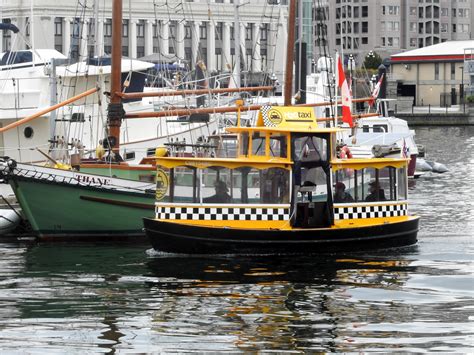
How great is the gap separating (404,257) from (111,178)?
9.17 metres

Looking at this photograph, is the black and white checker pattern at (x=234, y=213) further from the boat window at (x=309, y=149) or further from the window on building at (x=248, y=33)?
the window on building at (x=248, y=33)

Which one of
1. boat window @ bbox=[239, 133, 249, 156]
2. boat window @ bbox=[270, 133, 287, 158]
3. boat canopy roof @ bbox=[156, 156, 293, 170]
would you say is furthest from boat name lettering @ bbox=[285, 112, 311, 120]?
boat canopy roof @ bbox=[156, 156, 293, 170]

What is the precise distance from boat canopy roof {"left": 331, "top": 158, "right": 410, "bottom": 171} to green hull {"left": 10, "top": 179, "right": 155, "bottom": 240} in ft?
20.7

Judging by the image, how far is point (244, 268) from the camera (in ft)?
121

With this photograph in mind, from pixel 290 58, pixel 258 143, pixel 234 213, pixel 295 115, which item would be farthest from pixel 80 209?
pixel 290 58

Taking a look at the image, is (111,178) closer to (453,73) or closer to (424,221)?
(424,221)

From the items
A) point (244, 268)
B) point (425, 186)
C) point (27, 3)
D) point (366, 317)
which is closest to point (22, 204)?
point (244, 268)

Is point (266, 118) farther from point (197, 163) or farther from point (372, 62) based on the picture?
point (372, 62)

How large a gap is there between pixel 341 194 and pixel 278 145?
2199mm

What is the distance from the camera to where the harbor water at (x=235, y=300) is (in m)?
27.3

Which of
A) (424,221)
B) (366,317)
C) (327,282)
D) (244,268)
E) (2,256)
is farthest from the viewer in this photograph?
(424,221)

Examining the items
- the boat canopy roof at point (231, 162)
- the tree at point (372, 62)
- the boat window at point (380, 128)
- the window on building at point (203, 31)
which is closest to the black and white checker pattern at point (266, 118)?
the boat canopy roof at point (231, 162)

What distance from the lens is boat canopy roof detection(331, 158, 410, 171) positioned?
3941 centimetres

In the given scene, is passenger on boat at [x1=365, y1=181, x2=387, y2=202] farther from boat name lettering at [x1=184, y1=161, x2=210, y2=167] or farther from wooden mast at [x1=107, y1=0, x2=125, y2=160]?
wooden mast at [x1=107, y1=0, x2=125, y2=160]
